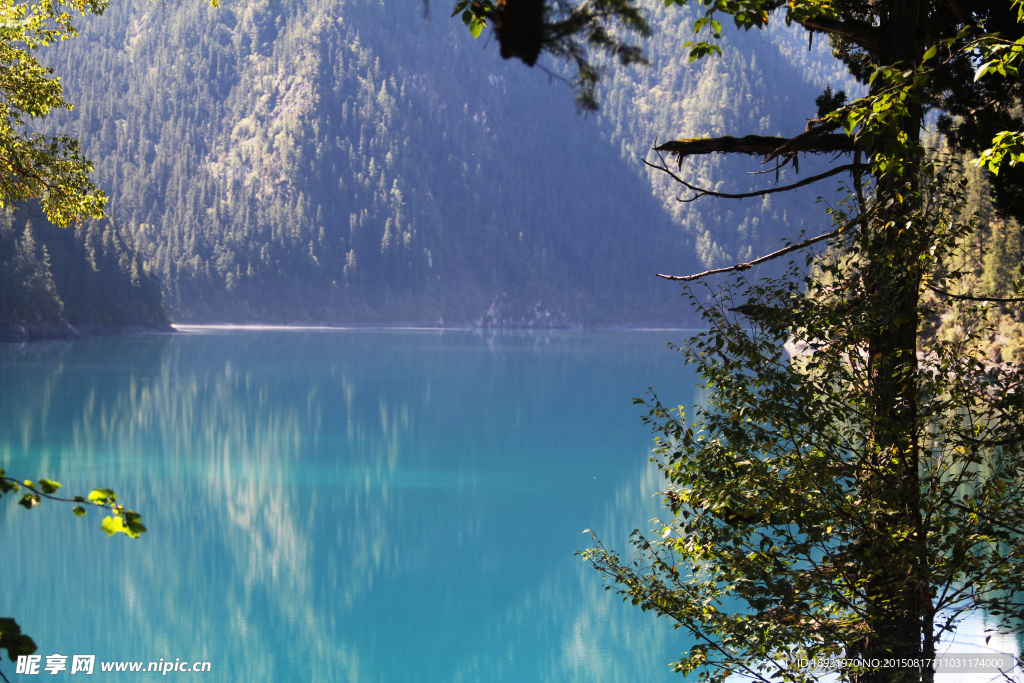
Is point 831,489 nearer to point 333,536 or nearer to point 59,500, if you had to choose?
point 59,500

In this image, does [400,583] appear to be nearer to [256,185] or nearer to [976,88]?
[976,88]

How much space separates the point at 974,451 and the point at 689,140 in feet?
8.22

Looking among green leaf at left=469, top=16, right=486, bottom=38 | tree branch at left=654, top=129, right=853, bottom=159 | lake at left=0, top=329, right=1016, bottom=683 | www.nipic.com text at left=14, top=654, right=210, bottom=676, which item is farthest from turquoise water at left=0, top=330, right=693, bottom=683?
green leaf at left=469, top=16, right=486, bottom=38

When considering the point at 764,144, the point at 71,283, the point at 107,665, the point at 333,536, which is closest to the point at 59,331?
the point at 71,283

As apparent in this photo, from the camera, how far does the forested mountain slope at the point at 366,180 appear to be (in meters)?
149

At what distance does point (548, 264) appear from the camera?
169 meters

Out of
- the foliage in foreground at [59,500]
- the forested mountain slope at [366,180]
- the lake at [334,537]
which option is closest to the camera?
the foliage in foreground at [59,500]

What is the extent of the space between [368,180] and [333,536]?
160 meters

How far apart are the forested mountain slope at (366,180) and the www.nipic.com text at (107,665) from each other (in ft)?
431

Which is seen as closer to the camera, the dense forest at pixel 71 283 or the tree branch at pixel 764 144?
the tree branch at pixel 764 144

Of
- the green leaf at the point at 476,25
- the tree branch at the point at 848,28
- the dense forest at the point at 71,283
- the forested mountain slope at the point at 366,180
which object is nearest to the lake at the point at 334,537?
the tree branch at the point at 848,28

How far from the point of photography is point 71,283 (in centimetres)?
7569

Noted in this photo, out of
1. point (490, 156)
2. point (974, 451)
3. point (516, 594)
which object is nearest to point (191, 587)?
point (516, 594)

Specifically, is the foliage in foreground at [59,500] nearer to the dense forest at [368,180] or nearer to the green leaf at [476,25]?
the green leaf at [476,25]
